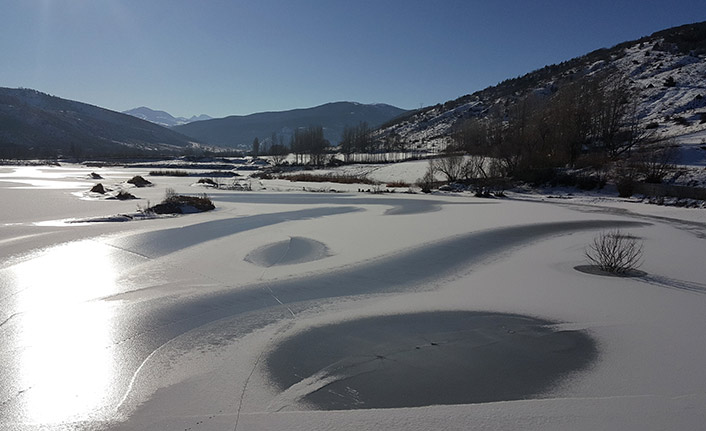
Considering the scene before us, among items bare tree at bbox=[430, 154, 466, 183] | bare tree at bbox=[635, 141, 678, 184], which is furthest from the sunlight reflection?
bare tree at bbox=[430, 154, 466, 183]

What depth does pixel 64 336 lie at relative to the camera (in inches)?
207

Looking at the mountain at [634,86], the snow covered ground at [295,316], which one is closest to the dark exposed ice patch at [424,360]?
the snow covered ground at [295,316]

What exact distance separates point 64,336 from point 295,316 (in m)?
3.07

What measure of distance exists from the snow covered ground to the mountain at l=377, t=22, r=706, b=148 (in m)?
36.6

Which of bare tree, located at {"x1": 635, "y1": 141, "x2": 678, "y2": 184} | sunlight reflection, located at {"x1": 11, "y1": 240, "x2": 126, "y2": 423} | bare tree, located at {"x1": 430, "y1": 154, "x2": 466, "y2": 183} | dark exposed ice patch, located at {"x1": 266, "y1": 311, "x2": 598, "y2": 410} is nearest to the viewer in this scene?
sunlight reflection, located at {"x1": 11, "y1": 240, "x2": 126, "y2": 423}

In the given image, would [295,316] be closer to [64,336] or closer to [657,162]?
[64,336]

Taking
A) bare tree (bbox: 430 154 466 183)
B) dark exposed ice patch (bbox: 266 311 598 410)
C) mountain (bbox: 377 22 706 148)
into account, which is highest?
mountain (bbox: 377 22 706 148)

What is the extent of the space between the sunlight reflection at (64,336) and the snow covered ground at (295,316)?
0.08 ft

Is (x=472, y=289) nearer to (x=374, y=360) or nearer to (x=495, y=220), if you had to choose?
(x=374, y=360)

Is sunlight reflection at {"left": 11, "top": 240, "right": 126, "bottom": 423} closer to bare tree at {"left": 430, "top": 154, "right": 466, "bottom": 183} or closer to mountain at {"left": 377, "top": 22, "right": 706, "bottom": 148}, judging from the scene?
bare tree at {"left": 430, "top": 154, "right": 466, "bottom": 183}

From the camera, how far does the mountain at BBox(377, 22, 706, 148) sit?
44.7 meters

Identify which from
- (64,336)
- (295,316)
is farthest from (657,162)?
(64,336)

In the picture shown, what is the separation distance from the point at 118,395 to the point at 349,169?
54.0 meters

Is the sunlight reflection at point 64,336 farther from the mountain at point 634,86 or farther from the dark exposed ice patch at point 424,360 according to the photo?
the mountain at point 634,86
